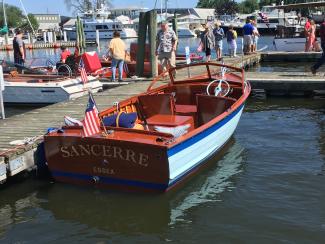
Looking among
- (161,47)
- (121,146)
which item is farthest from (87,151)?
(161,47)

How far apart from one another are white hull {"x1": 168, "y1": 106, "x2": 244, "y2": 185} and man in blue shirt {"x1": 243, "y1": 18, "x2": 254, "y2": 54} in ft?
41.8

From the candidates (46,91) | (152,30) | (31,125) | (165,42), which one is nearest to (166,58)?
(165,42)

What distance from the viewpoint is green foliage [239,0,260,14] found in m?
122

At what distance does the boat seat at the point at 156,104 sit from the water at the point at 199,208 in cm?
136

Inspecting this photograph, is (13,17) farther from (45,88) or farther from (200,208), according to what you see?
(200,208)

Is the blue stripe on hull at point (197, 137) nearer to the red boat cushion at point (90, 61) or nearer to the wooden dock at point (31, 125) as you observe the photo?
the wooden dock at point (31, 125)

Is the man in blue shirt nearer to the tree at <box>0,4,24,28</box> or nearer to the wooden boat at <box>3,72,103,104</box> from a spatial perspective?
the wooden boat at <box>3,72,103,104</box>

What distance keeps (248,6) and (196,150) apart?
397 ft

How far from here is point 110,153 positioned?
21.7 feet

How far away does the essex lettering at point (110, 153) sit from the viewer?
6516mm

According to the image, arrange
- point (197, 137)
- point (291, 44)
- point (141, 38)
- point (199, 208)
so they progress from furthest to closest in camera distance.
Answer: point (291, 44)
point (141, 38)
point (197, 137)
point (199, 208)

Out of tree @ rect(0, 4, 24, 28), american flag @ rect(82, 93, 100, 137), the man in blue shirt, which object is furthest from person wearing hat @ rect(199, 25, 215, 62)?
tree @ rect(0, 4, 24, 28)

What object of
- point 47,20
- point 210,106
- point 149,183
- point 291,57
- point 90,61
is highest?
point 47,20

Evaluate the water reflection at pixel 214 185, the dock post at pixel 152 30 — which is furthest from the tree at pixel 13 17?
the water reflection at pixel 214 185
